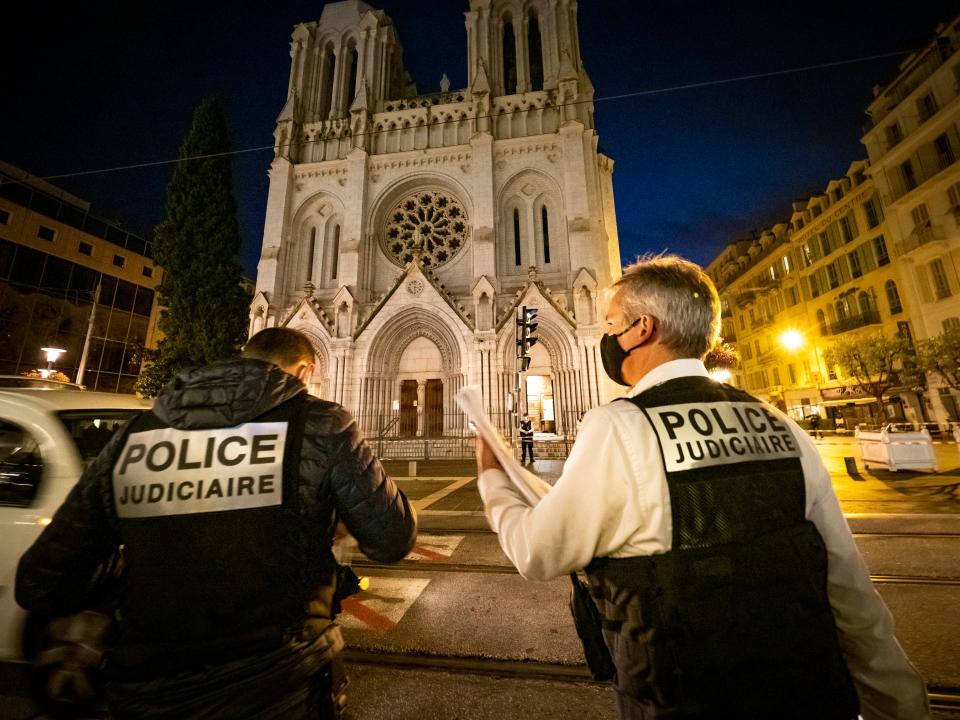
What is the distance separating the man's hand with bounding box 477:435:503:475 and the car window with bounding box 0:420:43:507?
2602 mm

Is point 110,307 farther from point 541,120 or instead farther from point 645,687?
point 645,687

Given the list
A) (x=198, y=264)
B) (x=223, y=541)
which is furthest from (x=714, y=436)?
(x=198, y=264)

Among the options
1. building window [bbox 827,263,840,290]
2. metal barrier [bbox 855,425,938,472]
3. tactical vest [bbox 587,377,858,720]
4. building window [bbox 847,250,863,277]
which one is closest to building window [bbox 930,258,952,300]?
building window [bbox 847,250,863,277]

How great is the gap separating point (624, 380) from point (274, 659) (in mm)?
1534

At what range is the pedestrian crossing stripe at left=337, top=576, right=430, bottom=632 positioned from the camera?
9.35ft

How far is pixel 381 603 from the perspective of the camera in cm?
317

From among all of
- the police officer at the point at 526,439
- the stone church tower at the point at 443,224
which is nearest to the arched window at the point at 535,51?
the stone church tower at the point at 443,224

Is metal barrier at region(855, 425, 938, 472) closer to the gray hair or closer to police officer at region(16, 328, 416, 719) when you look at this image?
the gray hair

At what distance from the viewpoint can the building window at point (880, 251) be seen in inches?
707

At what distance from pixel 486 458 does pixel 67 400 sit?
9.22ft

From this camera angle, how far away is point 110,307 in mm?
23750

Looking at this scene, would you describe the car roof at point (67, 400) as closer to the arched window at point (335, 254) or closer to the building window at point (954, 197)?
the arched window at point (335, 254)

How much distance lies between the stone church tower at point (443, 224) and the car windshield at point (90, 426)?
13.2m

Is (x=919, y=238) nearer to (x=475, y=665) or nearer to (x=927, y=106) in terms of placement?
(x=927, y=106)
